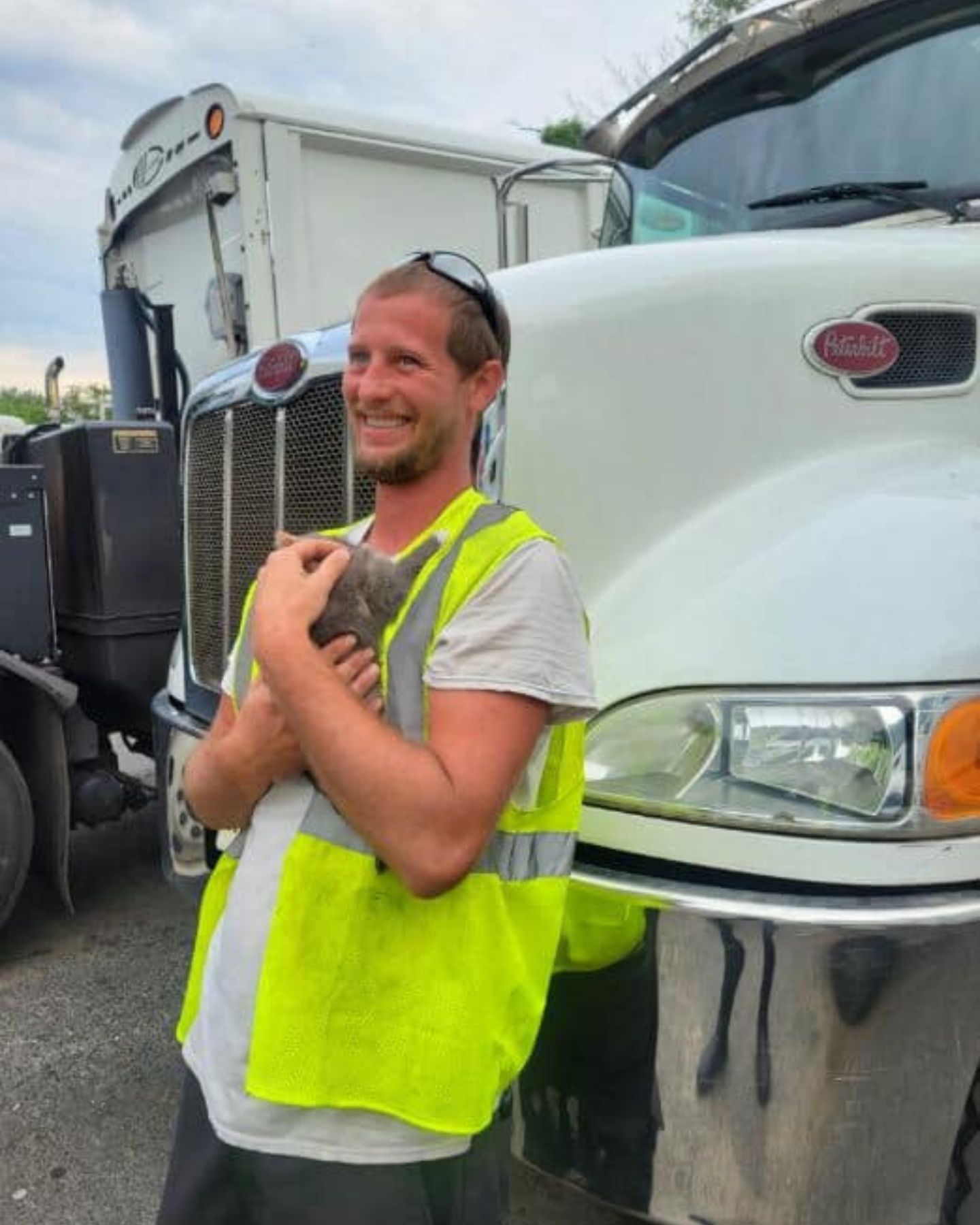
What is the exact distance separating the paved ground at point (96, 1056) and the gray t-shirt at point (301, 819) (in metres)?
1.38

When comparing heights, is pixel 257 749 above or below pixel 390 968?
above

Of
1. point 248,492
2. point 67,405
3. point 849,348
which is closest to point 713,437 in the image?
point 849,348

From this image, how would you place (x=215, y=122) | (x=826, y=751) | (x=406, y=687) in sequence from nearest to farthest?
A: (x=406, y=687) → (x=826, y=751) → (x=215, y=122)

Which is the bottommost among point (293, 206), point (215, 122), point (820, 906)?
point (820, 906)

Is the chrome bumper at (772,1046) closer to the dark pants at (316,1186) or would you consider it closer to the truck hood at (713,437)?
the dark pants at (316,1186)

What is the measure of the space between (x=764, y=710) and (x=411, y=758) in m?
0.68

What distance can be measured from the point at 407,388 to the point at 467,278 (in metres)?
0.17

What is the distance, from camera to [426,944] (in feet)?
4.39

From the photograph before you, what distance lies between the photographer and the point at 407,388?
1.38 meters

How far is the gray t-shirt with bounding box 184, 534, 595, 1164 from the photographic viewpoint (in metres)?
1.27

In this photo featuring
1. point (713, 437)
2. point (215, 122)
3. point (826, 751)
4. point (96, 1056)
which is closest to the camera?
point (826, 751)

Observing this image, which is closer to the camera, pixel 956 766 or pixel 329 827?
pixel 329 827

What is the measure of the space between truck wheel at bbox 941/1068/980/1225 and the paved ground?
0.99 metres

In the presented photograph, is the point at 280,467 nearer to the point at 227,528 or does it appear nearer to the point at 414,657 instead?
the point at 227,528
